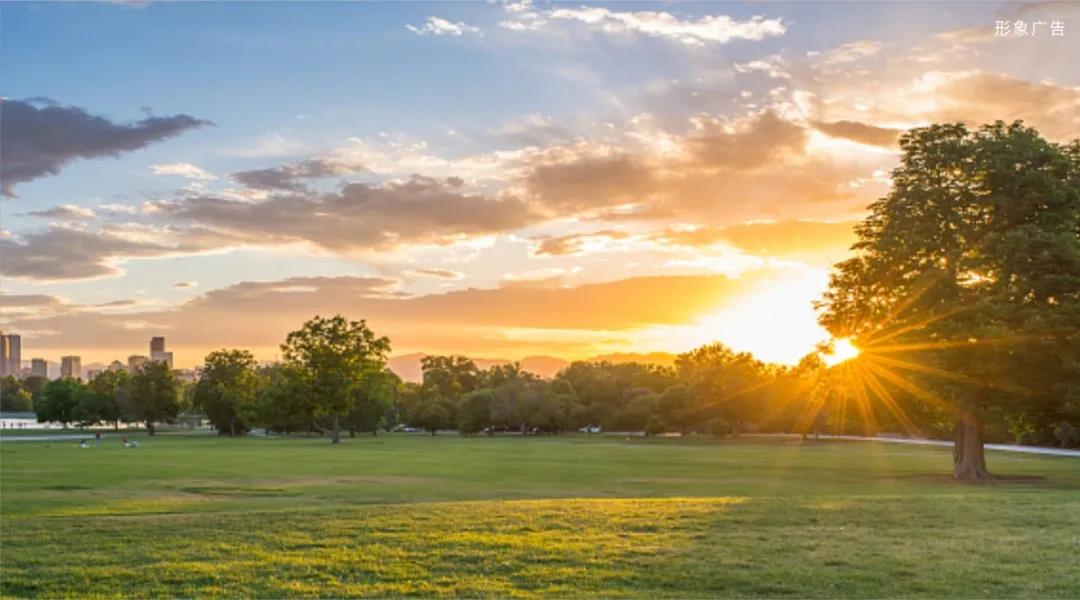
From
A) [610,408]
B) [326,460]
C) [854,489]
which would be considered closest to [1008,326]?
[854,489]

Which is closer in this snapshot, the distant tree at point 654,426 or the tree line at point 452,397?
the tree line at point 452,397

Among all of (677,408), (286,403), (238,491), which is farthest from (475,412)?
(238,491)

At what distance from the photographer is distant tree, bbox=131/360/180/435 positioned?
13812cm

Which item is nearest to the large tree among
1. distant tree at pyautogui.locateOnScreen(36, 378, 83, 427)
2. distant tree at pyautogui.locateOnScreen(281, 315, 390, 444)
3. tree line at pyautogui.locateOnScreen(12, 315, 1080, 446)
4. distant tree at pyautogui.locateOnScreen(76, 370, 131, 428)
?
tree line at pyautogui.locateOnScreen(12, 315, 1080, 446)

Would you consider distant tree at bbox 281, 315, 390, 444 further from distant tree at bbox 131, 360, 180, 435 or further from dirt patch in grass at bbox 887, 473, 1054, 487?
dirt patch in grass at bbox 887, 473, 1054, 487

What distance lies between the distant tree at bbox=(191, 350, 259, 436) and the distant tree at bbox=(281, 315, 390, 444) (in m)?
21.5

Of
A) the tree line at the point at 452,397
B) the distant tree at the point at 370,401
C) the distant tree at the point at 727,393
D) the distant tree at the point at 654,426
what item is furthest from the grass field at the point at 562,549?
the distant tree at the point at 654,426

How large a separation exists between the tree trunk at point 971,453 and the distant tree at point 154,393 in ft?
390

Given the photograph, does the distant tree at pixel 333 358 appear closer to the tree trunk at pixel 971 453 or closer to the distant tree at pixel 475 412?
the distant tree at pixel 475 412

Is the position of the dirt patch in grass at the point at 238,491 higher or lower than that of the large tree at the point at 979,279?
lower

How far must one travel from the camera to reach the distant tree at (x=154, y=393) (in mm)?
138125

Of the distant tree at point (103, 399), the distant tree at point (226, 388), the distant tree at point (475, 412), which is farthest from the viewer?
the distant tree at point (103, 399)

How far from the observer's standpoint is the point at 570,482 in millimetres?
38344

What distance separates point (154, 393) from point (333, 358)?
4209 centimetres
